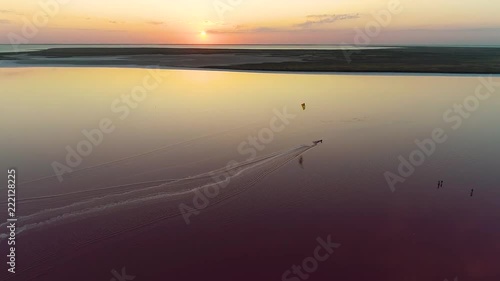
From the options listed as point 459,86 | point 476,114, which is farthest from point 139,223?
point 459,86

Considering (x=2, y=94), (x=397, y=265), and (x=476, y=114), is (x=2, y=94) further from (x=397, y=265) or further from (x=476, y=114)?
(x=476, y=114)

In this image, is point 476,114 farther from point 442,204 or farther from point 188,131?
point 188,131

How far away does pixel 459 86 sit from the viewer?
29781 mm

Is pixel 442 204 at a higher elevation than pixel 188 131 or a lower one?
lower

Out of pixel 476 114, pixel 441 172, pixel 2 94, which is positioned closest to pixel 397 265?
pixel 441 172

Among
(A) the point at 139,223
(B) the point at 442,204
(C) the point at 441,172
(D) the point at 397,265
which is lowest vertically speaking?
(D) the point at 397,265

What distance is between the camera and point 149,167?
12.2m

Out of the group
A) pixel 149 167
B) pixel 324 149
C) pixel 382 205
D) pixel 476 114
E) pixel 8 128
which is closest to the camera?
pixel 382 205

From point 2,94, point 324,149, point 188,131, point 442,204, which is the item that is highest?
point 2,94

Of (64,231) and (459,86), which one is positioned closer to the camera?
(64,231)

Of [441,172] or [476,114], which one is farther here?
[476,114]

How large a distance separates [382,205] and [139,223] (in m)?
5.87

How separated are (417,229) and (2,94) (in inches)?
924

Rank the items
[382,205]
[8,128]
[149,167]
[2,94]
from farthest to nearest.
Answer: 1. [2,94]
2. [8,128]
3. [149,167]
4. [382,205]
